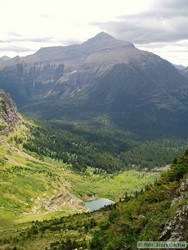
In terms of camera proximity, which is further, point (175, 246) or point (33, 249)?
point (33, 249)

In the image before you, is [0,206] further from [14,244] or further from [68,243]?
[68,243]

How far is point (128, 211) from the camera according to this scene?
219 ft

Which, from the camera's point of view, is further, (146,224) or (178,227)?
(146,224)

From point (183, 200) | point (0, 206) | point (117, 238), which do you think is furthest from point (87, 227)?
point (0, 206)

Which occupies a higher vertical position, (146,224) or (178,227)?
(178,227)

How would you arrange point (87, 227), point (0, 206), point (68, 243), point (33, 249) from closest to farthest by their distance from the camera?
point (68, 243), point (33, 249), point (87, 227), point (0, 206)

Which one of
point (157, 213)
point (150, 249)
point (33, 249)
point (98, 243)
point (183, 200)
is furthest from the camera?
point (33, 249)

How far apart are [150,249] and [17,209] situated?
16488cm

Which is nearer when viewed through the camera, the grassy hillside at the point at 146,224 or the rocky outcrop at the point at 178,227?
the rocky outcrop at the point at 178,227

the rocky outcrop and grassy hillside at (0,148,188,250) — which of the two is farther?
grassy hillside at (0,148,188,250)

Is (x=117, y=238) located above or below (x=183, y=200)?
below

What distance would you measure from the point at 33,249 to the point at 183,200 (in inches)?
1723

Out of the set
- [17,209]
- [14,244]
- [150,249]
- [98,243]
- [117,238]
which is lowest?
[17,209]

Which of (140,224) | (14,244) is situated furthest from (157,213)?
(14,244)
